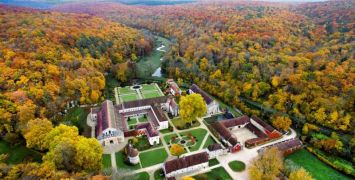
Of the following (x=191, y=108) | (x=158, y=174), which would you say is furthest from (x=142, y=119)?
(x=158, y=174)

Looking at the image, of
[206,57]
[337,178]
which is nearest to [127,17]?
[206,57]

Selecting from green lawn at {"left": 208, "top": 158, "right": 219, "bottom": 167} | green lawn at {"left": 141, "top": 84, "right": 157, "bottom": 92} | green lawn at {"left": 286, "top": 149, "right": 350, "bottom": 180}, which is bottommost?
green lawn at {"left": 141, "top": 84, "right": 157, "bottom": 92}

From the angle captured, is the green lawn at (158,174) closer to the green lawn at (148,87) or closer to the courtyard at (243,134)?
the courtyard at (243,134)

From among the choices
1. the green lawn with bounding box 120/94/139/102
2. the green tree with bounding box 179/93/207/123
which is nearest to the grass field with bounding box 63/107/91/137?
the green lawn with bounding box 120/94/139/102

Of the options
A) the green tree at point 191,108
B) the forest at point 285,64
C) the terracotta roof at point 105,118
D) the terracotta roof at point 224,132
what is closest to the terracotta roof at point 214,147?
the terracotta roof at point 224,132

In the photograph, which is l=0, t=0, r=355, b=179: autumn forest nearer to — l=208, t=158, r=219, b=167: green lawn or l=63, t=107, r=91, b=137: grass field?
l=63, t=107, r=91, b=137: grass field
